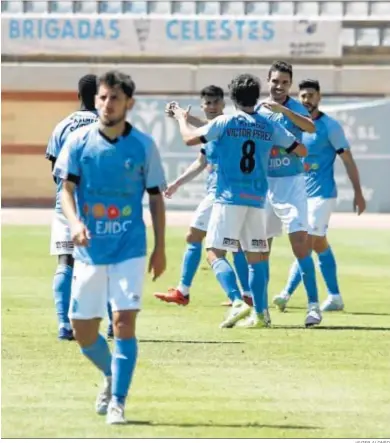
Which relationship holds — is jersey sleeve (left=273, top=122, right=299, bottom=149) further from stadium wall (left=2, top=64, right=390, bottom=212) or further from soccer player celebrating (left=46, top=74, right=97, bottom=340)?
stadium wall (left=2, top=64, right=390, bottom=212)

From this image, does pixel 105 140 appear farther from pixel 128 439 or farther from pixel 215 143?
pixel 215 143

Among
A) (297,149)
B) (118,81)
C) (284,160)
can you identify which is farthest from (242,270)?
(118,81)

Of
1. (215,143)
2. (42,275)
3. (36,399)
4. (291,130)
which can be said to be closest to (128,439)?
(36,399)

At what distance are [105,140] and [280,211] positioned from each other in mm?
5338

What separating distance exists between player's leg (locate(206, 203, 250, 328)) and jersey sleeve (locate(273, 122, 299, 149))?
63cm

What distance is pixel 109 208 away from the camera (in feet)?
29.2

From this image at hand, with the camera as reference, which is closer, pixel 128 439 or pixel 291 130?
pixel 128 439

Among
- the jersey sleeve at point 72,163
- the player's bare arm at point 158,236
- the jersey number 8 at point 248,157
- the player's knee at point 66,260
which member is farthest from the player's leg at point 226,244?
the jersey sleeve at point 72,163

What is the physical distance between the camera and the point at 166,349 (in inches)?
474

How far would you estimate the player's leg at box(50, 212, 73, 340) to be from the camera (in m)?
12.3

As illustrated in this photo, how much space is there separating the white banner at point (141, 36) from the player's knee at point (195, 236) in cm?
3044

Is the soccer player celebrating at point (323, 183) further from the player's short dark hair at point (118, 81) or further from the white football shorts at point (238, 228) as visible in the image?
the player's short dark hair at point (118, 81)

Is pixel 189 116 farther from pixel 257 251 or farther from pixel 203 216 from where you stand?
pixel 203 216

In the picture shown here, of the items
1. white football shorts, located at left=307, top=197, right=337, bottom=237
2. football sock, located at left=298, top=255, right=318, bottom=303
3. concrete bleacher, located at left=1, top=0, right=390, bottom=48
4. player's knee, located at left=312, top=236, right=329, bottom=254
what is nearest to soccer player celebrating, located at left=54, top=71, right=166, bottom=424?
football sock, located at left=298, top=255, right=318, bottom=303
